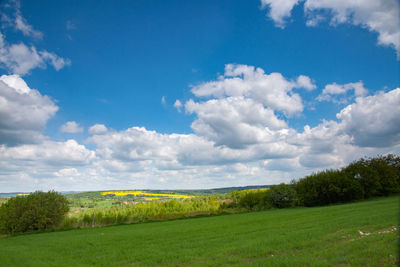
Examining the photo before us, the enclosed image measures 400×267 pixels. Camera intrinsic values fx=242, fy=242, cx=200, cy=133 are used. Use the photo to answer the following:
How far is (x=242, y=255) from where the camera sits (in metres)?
12.2

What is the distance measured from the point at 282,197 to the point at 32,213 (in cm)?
6149

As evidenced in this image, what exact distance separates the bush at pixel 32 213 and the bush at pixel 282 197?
54167 millimetres

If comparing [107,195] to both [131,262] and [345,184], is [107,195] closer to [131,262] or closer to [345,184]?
[345,184]

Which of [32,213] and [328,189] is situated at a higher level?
[328,189]

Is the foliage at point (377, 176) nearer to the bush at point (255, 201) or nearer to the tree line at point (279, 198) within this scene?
the tree line at point (279, 198)

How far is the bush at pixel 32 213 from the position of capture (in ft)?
160

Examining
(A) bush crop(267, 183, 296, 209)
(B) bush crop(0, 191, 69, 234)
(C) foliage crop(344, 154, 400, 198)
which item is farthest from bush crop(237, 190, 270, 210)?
(B) bush crop(0, 191, 69, 234)

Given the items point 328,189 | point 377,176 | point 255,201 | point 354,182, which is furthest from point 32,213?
point 377,176

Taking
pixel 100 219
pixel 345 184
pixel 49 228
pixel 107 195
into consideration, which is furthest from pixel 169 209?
pixel 107 195

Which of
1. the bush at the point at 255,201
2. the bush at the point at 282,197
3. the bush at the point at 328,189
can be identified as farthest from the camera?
the bush at the point at 255,201

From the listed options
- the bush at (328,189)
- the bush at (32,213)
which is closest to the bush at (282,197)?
the bush at (328,189)

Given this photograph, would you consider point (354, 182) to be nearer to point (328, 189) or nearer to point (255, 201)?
point (328, 189)

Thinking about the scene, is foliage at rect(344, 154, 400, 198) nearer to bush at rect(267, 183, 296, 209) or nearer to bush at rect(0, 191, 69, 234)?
bush at rect(267, 183, 296, 209)

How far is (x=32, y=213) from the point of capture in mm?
49188
